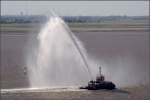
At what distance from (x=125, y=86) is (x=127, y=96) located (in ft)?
16.7

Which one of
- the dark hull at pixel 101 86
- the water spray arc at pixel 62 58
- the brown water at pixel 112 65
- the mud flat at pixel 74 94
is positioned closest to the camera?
the mud flat at pixel 74 94

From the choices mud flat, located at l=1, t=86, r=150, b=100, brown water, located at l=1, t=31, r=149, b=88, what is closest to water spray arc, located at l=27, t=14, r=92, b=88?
brown water, located at l=1, t=31, r=149, b=88

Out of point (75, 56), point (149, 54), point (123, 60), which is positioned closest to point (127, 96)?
point (75, 56)

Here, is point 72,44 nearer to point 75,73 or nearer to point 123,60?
point 75,73

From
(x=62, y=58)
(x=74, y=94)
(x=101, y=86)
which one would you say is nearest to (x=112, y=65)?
(x=62, y=58)

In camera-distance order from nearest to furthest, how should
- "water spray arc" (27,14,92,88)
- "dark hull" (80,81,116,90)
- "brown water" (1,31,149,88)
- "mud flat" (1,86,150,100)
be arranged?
"mud flat" (1,86,150,100) → "dark hull" (80,81,116,90) → "water spray arc" (27,14,92,88) → "brown water" (1,31,149,88)

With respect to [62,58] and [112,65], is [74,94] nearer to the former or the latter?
[62,58]

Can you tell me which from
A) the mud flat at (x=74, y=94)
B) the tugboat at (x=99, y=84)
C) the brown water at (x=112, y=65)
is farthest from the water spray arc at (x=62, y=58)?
the mud flat at (x=74, y=94)

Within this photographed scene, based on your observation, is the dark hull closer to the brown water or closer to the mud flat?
the mud flat

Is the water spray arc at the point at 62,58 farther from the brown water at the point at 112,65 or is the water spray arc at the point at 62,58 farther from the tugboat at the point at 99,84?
the tugboat at the point at 99,84

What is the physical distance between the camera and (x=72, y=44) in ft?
178

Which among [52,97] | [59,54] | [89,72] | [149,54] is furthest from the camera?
[149,54]

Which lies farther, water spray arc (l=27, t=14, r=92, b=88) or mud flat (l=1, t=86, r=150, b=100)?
Result: water spray arc (l=27, t=14, r=92, b=88)

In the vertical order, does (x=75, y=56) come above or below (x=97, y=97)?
A: above
